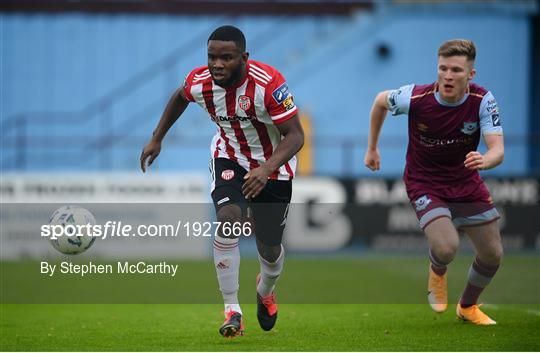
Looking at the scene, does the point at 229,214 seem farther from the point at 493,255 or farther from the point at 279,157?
the point at 493,255

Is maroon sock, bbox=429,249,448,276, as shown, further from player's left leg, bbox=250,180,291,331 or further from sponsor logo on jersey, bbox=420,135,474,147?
player's left leg, bbox=250,180,291,331

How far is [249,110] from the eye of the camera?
7750 millimetres

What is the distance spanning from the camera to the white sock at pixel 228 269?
7.65 metres

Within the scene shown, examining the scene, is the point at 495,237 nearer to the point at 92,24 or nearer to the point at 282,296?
the point at 282,296

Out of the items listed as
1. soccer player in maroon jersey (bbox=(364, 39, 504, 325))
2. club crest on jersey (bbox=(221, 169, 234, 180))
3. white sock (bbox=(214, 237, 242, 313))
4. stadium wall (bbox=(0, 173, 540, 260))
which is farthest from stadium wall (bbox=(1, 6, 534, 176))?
white sock (bbox=(214, 237, 242, 313))

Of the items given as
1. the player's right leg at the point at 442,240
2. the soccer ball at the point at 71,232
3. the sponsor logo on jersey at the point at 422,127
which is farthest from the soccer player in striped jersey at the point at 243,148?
the player's right leg at the point at 442,240

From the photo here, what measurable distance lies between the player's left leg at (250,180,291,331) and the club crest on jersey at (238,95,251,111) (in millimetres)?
669

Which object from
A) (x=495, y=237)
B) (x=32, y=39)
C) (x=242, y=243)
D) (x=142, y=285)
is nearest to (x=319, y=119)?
(x=242, y=243)

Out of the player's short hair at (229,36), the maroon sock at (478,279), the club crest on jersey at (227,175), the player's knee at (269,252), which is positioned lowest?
the maroon sock at (478,279)

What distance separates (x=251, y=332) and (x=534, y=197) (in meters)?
11.4

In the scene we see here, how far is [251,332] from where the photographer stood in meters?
8.32

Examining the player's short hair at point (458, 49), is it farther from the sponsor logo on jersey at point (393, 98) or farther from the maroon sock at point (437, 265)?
the maroon sock at point (437, 265)

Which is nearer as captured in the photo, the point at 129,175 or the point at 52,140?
the point at 129,175

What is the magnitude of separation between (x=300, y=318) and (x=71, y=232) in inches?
96.1
